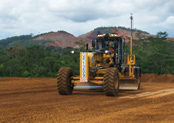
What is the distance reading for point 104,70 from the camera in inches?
494

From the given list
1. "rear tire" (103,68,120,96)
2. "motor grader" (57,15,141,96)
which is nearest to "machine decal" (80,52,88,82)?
"motor grader" (57,15,141,96)

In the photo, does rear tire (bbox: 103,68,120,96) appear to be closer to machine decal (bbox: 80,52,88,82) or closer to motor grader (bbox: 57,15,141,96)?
motor grader (bbox: 57,15,141,96)

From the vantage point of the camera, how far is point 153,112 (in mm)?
7539

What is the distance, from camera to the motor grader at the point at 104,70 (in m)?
11.5

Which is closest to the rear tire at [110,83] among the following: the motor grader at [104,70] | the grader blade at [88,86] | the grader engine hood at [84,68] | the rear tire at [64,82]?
the motor grader at [104,70]

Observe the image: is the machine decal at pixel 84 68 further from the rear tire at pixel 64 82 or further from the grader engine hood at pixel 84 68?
the rear tire at pixel 64 82

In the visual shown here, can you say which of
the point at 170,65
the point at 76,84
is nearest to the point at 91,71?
the point at 76,84

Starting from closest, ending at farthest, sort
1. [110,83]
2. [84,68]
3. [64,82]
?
[110,83] < [84,68] < [64,82]

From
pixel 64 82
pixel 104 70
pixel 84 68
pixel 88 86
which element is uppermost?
pixel 84 68

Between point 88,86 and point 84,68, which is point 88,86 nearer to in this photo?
point 88,86

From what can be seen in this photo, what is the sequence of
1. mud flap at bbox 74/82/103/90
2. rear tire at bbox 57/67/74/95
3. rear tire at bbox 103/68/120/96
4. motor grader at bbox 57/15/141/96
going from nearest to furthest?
rear tire at bbox 103/68/120/96
motor grader at bbox 57/15/141/96
rear tire at bbox 57/67/74/95
mud flap at bbox 74/82/103/90

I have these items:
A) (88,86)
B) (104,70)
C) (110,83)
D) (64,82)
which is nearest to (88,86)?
(88,86)

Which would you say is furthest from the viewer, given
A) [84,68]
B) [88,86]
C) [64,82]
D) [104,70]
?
[104,70]

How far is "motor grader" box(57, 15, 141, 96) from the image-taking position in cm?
1152
